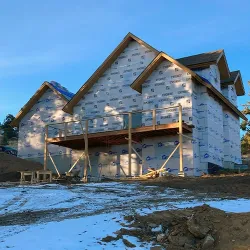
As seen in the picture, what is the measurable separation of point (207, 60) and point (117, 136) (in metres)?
7.57

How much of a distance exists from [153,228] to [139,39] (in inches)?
753

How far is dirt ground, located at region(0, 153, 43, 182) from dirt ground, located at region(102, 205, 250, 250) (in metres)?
20.2

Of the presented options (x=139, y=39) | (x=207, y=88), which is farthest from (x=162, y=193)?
(x=139, y=39)

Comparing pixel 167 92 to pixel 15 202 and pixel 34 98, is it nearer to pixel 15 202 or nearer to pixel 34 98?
pixel 34 98

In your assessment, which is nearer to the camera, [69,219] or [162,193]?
[69,219]

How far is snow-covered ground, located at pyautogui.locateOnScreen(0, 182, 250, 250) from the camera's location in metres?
7.41

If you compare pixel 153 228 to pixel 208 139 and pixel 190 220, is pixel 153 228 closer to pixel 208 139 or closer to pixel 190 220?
pixel 190 220

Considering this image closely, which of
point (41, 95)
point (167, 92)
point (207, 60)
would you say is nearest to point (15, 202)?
point (167, 92)

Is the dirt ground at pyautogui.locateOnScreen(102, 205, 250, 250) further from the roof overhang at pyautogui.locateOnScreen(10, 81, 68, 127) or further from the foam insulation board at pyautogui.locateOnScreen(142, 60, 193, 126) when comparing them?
the roof overhang at pyautogui.locateOnScreen(10, 81, 68, 127)

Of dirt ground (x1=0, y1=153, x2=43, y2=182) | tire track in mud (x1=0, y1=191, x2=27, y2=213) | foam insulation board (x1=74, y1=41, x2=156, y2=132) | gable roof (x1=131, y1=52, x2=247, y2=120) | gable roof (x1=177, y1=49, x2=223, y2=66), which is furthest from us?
dirt ground (x1=0, y1=153, x2=43, y2=182)

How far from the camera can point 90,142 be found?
25250mm

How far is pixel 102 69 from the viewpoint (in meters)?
26.8

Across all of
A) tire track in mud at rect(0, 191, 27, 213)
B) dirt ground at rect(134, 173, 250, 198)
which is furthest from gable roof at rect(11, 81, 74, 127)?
tire track in mud at rect(0, 191, 27, 213)

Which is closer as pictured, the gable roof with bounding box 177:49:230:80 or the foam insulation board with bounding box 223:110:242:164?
the gable roof with bounding box 177:49:230:80
